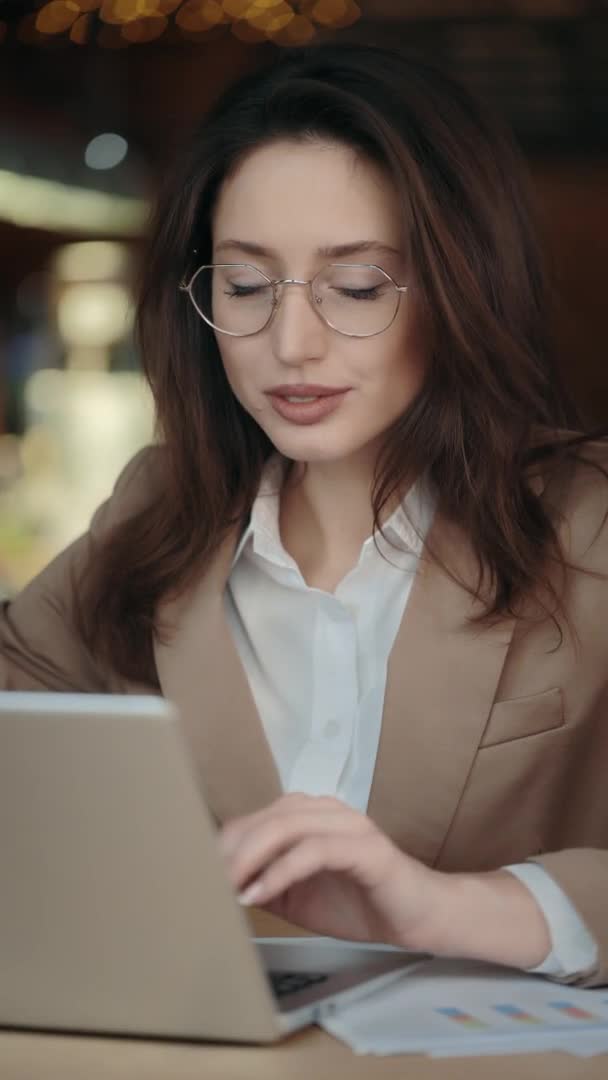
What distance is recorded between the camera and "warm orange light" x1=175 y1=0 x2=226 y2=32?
186 inches

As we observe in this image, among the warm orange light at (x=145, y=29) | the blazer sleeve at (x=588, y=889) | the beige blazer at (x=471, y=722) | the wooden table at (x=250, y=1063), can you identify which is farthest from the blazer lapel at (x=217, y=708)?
the warm orange light at (x=145, y=29)

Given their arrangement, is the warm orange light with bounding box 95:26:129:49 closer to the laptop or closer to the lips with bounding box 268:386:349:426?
the lips with bounding box 268:386:349:426

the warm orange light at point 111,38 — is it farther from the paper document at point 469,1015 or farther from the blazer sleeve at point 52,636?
the paper document at point 469,1015

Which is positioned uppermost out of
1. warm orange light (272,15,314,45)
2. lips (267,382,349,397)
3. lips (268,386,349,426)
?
warm orange light (272,15,314,45)

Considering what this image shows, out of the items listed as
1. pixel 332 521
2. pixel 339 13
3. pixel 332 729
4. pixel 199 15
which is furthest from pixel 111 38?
pixel 332 729

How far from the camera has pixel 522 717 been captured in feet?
5.38

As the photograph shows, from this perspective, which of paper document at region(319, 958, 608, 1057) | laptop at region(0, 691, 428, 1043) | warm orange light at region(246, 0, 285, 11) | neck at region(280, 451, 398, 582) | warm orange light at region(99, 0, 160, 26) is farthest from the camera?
warm orange light at region(99, 0, 160, 26)

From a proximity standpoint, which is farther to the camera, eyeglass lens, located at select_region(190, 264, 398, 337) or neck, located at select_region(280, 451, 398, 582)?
neck, located at select_region(280, 451, 398, 582)

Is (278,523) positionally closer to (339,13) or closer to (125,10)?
(339,13)

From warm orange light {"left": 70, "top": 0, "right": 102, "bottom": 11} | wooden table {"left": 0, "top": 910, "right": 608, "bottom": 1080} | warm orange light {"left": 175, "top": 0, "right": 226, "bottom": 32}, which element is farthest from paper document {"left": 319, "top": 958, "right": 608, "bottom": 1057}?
warm orange light {"left": 70, "top": 0, "right": 102, "bottom": 11}

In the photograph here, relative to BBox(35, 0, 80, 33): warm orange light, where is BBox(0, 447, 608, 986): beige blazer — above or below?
below

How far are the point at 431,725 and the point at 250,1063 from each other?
70 cm

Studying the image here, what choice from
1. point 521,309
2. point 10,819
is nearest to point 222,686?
point 521,309

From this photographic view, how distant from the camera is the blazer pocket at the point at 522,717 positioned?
1.64 metres
